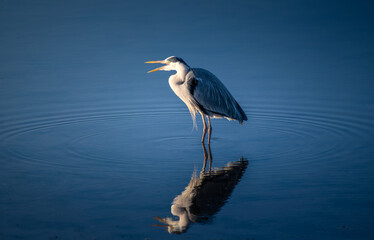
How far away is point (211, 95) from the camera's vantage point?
7.69m

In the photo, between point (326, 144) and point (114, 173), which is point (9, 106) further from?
point (326, 144)

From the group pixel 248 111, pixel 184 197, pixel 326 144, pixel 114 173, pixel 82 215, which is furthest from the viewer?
pixel 248 111

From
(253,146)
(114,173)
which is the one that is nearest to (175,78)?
(253,146)

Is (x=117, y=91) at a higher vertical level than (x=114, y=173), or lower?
higher

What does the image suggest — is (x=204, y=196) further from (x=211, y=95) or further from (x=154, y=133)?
(x=154, y=133)

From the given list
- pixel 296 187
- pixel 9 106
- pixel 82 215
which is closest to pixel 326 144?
pixel 296 187

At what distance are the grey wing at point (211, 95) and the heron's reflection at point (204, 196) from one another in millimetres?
1475

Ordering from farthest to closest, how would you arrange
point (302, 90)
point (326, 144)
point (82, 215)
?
point (302, 90)
point (326, 144)
point (82, 215)

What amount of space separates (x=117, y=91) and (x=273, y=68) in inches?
164

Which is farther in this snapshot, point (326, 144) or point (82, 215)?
point (326, 144)

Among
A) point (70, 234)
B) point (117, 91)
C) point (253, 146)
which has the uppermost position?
point (117, 91)

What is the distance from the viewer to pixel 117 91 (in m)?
11.1

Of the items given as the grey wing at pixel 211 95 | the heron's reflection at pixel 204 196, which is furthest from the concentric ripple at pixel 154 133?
the heron's reflection at pixel 204 196

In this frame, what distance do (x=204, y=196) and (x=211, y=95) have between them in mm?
2794
